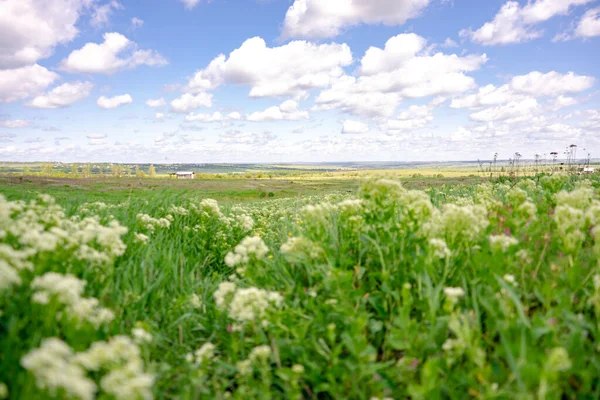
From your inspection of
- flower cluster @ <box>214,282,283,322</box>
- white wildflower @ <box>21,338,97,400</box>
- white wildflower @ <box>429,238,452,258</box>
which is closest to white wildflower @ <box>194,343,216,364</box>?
flower cluster @ <box>214,282,283,322</box>

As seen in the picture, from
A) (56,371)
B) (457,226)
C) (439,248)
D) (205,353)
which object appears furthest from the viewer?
(457,226)

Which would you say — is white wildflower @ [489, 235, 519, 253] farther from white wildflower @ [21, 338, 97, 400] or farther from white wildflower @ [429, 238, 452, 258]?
white wildflower @ [21, 338, 97, 400]

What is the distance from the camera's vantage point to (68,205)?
7.10m

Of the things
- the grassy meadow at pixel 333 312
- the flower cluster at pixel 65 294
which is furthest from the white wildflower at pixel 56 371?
the flower cluster at pixel 65 294

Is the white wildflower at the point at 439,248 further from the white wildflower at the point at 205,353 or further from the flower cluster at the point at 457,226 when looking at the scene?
the white wildflower at the point at 205,353

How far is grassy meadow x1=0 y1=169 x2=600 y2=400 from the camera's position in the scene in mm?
2574

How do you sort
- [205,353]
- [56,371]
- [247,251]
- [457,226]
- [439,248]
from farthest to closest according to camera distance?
[247,251], [457,226], [439,248], [205,353], [56,371]

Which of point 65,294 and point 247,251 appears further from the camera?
point 247,251

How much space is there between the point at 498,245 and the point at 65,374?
132 inches

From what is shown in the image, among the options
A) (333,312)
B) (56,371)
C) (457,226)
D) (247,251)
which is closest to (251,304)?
(333,312)

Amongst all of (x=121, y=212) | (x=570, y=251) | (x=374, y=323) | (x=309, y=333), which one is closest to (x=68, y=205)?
(x=121, y=212)

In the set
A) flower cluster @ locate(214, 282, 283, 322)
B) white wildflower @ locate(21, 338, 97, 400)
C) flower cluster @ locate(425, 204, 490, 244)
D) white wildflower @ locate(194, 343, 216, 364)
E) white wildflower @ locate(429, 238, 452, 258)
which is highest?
flower cluster @ locate(425, 204, 490, 244)

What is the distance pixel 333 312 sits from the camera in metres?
3.71

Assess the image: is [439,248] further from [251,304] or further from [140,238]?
[140,238]
